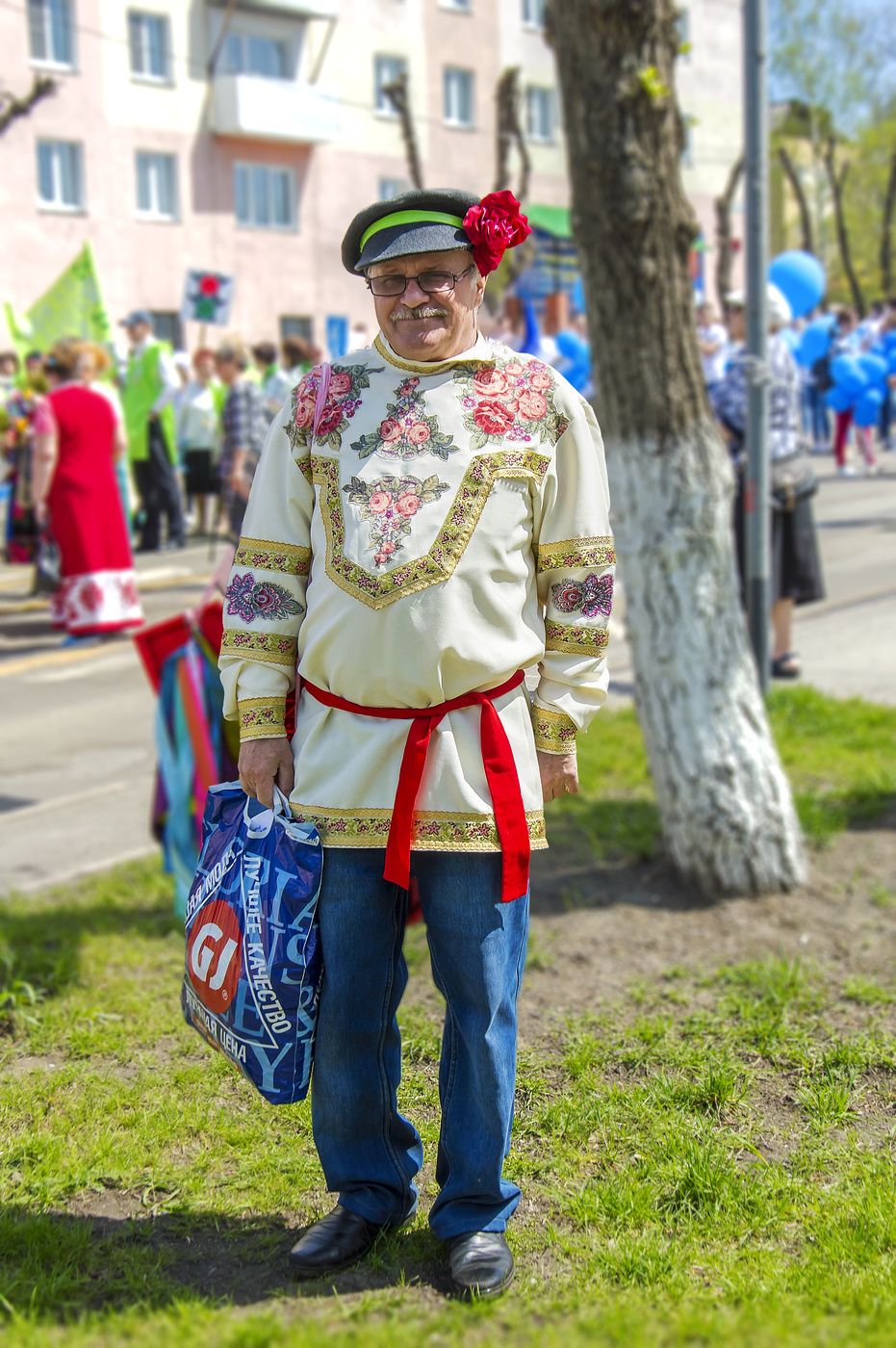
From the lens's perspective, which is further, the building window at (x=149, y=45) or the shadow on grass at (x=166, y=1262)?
the building window at (x=149, y=45)

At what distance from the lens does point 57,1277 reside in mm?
2578

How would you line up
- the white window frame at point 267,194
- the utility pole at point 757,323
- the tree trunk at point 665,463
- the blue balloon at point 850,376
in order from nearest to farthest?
the tree trunk at point 665,463, the utility pole at point 757,323, the blue balloon at point 850,376, the white window frame at point 267,194

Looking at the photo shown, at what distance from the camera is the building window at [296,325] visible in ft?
108

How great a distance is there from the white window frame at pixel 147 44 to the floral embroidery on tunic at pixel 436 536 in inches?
1207

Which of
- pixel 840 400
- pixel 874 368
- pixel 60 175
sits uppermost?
pixel 60 175

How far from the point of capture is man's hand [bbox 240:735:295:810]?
8.86 feet

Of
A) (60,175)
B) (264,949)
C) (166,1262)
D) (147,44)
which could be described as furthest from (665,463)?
(147,44)

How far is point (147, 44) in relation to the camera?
3045cm

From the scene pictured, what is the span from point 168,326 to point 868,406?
17.1 meters

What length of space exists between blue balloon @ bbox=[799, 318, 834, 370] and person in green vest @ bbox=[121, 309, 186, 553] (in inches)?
361

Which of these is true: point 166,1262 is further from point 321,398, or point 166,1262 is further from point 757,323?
point 757,323

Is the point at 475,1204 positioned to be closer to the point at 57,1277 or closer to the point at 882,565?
the point at 57,1277

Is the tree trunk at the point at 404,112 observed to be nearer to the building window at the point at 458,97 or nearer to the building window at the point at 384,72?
the building window at the point at 384,72

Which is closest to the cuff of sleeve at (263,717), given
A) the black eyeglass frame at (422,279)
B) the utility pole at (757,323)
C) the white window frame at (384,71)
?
the black eyeglass frame at (422,279)
